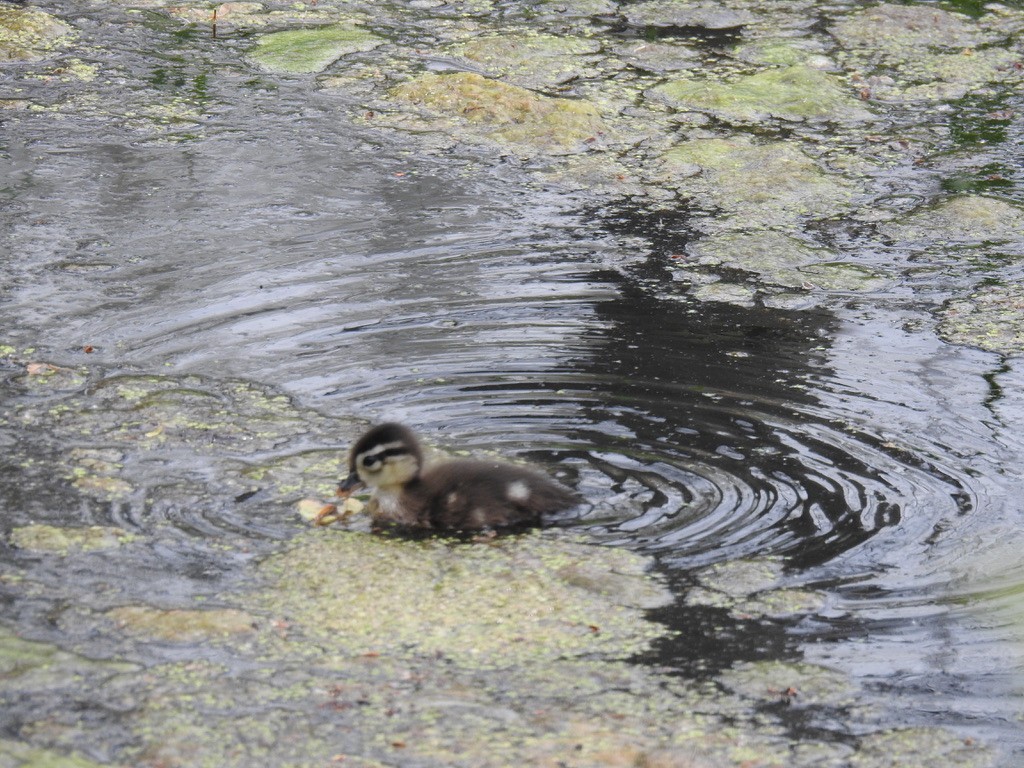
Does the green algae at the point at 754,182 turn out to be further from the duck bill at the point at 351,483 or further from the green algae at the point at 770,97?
the duck bill at the point at 351,483

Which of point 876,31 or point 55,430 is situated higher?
point 876,31

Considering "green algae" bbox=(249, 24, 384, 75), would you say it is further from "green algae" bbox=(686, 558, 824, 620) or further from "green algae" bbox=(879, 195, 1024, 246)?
"green algae" bbox=(686, 558, 824, 620)

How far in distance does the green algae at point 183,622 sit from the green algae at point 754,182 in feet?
14.0

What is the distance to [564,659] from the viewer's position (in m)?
3.96

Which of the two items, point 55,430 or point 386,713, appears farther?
point 55,430

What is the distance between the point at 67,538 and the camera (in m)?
4.46

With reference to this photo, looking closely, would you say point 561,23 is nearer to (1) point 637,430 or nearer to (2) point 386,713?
(1) point 637,430

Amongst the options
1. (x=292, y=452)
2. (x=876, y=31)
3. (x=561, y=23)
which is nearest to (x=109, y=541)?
(x=292, y=452)

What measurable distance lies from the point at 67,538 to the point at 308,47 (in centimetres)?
617

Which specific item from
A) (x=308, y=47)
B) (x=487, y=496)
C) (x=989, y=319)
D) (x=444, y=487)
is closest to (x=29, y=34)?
(x=308, y=47)

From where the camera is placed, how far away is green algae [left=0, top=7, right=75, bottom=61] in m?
9.50

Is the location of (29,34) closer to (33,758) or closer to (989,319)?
(989,319)

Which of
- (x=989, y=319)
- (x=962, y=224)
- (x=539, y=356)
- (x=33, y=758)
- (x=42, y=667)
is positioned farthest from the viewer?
(x=962, y=224)

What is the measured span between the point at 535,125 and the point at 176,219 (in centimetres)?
246
